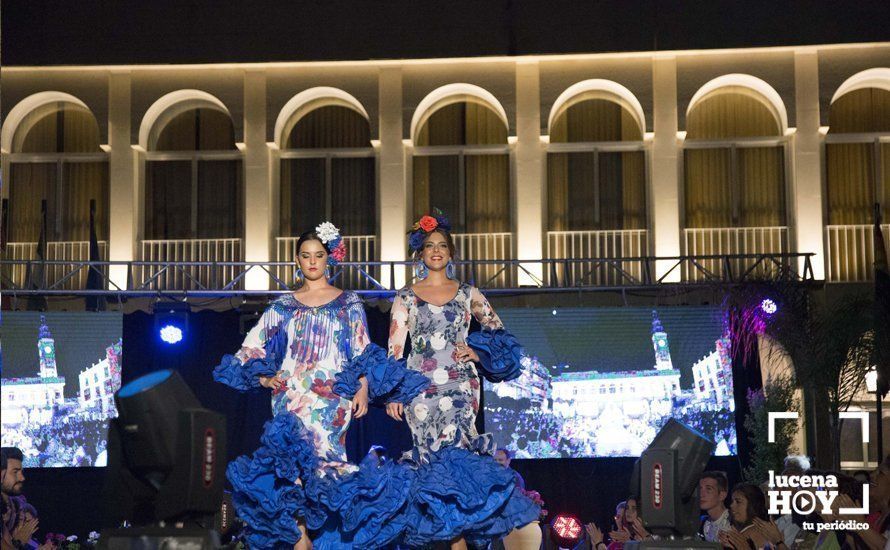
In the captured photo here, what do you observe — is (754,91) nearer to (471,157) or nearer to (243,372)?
(471,157)

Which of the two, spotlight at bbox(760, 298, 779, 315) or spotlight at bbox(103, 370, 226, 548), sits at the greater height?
spotlight at bbox(760, 298, 779, 315)

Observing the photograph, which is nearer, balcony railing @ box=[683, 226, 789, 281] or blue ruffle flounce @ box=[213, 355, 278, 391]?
blue ruffle flounce @ box=[213, 355, 278, 391]

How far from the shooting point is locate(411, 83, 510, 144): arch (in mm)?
16422

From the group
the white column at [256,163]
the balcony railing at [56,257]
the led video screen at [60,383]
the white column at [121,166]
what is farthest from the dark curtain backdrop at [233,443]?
the white column at [121,166]

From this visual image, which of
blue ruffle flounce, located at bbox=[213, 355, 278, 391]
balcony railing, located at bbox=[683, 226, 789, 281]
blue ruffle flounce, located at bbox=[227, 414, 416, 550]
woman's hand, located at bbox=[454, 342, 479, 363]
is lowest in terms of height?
blue ruffle flounce, located at bbox=[227, 414, 416, 550]

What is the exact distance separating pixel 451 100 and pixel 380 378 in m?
11.4

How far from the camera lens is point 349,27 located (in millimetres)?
16156

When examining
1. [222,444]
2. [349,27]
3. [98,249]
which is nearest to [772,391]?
[349,27]

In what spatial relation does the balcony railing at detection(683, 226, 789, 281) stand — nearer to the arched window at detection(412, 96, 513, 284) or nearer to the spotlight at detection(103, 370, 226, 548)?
the arched window at detection(412, 96, 513, 284)

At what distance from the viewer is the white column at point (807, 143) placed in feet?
52.7

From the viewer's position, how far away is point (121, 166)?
1655 cm

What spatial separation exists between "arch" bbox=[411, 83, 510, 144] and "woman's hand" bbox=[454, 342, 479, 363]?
1028 cm

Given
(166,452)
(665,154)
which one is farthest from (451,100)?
(166,452)

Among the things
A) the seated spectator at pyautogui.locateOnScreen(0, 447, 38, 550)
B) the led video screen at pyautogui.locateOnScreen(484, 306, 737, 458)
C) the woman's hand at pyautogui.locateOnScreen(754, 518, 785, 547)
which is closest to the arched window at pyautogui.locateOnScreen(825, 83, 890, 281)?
the led video screen at pyautogui.locateOnScreen(484, 306, 737, 458)
